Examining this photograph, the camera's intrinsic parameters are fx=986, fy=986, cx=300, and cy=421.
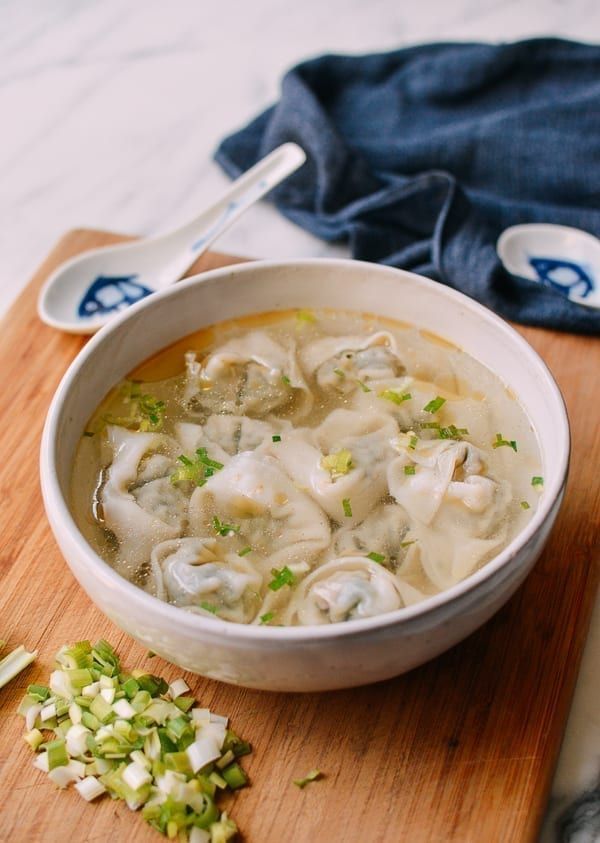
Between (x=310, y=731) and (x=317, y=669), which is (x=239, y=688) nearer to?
(x=310, y=731)

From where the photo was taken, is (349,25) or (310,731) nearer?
(310,731)

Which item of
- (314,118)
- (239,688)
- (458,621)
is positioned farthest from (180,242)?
(458,621)

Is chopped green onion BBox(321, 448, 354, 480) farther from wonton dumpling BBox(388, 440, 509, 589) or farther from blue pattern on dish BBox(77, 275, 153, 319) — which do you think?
blue pattern on dish BBox(77, 275, 153, 319)

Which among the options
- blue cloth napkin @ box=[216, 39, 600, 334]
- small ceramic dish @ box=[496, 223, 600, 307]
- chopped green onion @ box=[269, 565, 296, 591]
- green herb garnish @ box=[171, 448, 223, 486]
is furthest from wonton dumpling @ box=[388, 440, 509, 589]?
small ceramic dish @ box=[496, 223, 600, 307]

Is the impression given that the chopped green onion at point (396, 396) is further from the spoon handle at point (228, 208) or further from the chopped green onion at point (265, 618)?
the spoon handle at point (228, 208)

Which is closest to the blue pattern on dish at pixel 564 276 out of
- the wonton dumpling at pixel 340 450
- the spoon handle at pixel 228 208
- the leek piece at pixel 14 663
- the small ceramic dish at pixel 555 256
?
the small ceramic dish at pixel 555 256
